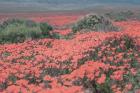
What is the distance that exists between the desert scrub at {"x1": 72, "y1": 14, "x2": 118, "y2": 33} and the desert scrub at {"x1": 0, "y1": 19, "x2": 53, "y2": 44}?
68.1 inches

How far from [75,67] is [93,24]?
12.8 metres

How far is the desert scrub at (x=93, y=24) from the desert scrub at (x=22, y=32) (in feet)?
5.67

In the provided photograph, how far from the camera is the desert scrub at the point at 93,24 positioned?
26039 mm

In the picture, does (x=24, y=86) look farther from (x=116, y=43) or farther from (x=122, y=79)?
(x=116, y=43)

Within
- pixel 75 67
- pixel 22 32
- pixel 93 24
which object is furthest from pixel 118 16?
pixel 75 67

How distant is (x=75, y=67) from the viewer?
49.3 ft

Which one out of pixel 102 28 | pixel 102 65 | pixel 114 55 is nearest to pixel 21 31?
pixel 102 28

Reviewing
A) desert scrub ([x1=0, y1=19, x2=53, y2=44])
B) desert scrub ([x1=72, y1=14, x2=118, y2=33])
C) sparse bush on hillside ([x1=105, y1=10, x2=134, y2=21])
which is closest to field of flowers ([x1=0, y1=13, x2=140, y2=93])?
desert scrub ([x1=0, y1=19, x2=53, y2=44])

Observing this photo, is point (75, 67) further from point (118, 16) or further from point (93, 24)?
point (118, 16)

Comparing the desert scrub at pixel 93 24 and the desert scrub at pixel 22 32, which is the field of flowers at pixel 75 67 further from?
the desert scrub at pixel 93 24

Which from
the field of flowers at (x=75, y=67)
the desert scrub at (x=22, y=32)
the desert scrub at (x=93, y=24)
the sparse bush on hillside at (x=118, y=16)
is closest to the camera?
the field of flowers at (x=75, y=67)

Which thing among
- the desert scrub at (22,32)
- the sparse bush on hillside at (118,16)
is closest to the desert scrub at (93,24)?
the desert scrub at (22,32)

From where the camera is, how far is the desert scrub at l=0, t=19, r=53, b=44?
24391 mm

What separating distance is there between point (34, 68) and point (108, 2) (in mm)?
121597
